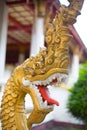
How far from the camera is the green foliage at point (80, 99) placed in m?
3.45

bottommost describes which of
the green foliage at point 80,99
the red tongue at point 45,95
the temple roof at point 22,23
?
the red tongue at point 45,95

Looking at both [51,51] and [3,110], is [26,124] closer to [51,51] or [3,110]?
[3,110]

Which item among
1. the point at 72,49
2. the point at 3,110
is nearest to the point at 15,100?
the point at 3,110

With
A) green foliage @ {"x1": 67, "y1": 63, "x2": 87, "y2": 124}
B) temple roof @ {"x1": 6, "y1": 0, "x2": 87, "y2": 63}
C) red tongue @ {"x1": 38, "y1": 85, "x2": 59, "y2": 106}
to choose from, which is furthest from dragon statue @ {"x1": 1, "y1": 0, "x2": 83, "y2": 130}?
temple roof @ {"x1": 6, "y1": 0, "x2": 87, "y2": 63}

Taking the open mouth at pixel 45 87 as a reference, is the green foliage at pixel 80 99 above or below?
above

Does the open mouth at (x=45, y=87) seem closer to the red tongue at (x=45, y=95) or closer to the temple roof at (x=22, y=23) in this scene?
the red tongue at (x=45, y=95)

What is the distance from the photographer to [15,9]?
682 cm

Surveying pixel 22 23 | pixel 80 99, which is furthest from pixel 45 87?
pixel 22 23

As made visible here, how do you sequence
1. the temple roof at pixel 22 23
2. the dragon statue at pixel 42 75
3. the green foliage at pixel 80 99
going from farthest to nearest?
1. the temple roof at pixel 22 23
2. the green foliage at pixel 80 99
3. the dragon statue at pixel 42 75

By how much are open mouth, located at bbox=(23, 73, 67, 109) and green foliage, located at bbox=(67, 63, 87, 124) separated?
2306 millimetres

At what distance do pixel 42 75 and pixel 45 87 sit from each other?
0.05m

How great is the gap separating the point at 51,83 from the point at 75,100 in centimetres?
241

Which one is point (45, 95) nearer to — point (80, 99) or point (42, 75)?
point (42, 75)

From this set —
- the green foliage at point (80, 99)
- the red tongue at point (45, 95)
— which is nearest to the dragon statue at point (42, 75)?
the red tongue at point (45, 95)
